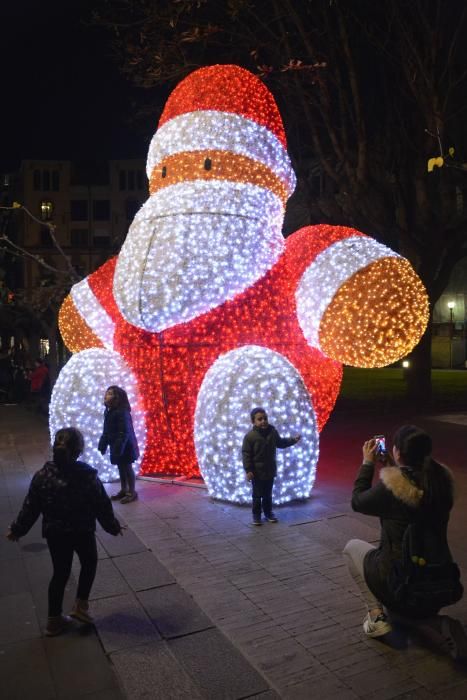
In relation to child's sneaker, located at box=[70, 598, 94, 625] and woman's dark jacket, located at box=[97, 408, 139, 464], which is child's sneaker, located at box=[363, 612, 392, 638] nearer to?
child's sneaker, located at box=[70, 598, 94, 625]

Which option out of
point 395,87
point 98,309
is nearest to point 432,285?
point 395,87

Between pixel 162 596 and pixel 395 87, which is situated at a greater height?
pixel 395 87

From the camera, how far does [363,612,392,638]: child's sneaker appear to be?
129 inches

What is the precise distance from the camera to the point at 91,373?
6.50m

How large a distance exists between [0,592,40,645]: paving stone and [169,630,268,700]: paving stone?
2.85 ft

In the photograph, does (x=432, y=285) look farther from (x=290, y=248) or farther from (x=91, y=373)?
(x=91, y=373)

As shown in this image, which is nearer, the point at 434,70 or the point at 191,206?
the point at 191,206

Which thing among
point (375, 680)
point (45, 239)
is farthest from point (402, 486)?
point (45, 239)

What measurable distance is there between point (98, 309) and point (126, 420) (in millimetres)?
1855

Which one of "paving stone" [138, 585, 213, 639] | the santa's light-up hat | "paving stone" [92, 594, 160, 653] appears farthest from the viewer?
the santa's light-up hat

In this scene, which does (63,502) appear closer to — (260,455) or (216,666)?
(216,666)

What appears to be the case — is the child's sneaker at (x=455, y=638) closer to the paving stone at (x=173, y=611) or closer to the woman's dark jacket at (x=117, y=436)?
the paving stone at (x=173, y=611)

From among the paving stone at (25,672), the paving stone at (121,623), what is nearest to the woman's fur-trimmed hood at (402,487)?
the paving stone at (121,623)

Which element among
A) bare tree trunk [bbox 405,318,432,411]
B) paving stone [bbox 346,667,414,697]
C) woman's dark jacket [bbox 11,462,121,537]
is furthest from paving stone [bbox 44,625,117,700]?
bare tree trunk [bbox 405,318,432,411]
